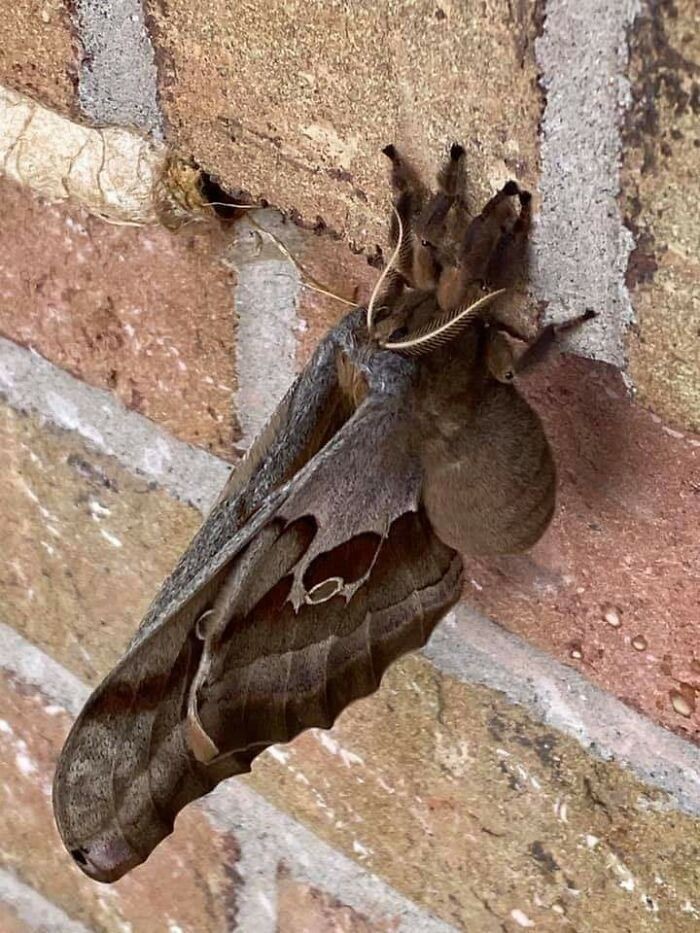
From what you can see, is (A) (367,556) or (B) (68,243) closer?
(A) (367,556)

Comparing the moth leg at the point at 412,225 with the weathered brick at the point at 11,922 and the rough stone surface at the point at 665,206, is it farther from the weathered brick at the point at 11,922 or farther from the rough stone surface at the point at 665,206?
the weathered brick at the point at 11,922

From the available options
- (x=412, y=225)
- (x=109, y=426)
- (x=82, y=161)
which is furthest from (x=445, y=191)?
A: (x=109, y=426)

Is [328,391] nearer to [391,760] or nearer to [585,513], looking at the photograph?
[585,513]

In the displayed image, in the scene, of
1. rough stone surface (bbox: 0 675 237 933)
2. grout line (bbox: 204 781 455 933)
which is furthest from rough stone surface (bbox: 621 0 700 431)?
rough stone surface (bbox: 0 675 237 933)

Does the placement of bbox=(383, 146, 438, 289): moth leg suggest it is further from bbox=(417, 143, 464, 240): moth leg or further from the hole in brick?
the hole in brick

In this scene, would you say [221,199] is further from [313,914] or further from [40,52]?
[313,914]

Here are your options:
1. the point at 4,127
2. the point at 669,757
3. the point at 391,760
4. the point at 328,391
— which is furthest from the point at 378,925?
the point at 4,127
